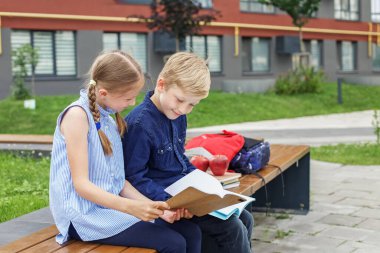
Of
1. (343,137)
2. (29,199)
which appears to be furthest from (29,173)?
(343,137)

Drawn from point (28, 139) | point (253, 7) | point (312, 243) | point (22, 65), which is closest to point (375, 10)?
point (253, 7)

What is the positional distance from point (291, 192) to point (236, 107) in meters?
13.3

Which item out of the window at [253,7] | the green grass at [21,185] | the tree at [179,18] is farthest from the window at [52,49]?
the green grass at [21,185]

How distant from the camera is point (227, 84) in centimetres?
2366

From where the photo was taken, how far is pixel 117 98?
314 cm

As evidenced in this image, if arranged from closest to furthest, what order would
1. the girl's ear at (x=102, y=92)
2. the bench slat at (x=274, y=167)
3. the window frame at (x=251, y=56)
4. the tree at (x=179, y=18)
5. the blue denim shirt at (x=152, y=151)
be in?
the girl's ear at (x=102, y=92)
the blue denim shirt at (x=152, y=151)
the bench slat at (x=274, y=167)
the tree at (x=179, y=18)
the window frame at (x=251, y=56)

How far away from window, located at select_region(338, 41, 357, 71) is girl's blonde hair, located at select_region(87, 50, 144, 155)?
34204mm

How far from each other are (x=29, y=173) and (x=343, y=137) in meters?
7.76

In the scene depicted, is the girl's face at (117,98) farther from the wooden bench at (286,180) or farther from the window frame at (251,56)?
the window frame at (251,56)

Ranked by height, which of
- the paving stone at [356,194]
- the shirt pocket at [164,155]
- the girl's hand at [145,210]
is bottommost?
the paving stone at [356,194]

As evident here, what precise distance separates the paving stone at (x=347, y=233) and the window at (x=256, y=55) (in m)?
25.3

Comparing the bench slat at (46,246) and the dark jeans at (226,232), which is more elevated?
the bench slat at (46,246)

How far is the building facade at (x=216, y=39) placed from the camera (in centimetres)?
2289

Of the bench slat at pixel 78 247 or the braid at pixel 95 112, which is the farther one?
the braid at pixel 95 112
